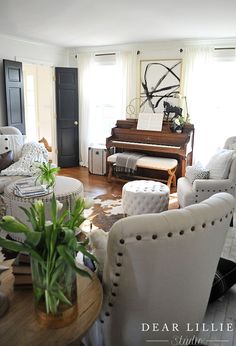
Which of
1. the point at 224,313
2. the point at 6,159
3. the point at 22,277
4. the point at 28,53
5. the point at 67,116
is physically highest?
the point at 28,53

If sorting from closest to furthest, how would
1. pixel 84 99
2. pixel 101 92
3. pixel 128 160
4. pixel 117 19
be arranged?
pixel 117 19
pixel 128 160
pixel 101 92
pixel 84 99

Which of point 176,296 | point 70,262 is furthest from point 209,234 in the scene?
point 70,262

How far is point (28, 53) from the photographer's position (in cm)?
555

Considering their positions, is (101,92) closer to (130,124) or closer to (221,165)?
(130,124)

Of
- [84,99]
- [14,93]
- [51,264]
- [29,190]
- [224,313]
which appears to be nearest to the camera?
[51,264]

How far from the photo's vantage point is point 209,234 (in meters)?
1.27

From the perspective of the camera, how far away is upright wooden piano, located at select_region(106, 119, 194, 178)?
16.3 feet

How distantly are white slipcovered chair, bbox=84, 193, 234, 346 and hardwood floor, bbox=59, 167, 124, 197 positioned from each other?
3320 millimetres

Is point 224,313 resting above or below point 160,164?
below

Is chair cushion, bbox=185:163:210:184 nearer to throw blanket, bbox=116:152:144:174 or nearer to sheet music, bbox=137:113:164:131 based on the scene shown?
throw blanket, bbox=116:152:144:174

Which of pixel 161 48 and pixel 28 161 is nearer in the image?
pixel 28 161

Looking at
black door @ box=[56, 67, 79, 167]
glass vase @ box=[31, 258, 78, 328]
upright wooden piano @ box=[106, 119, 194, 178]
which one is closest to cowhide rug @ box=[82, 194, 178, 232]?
upright wooden piano @ box=[106, 119, 194, 178]

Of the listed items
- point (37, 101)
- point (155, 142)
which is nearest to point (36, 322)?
point (155, 142)

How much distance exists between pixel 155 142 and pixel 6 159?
97.0 inches
